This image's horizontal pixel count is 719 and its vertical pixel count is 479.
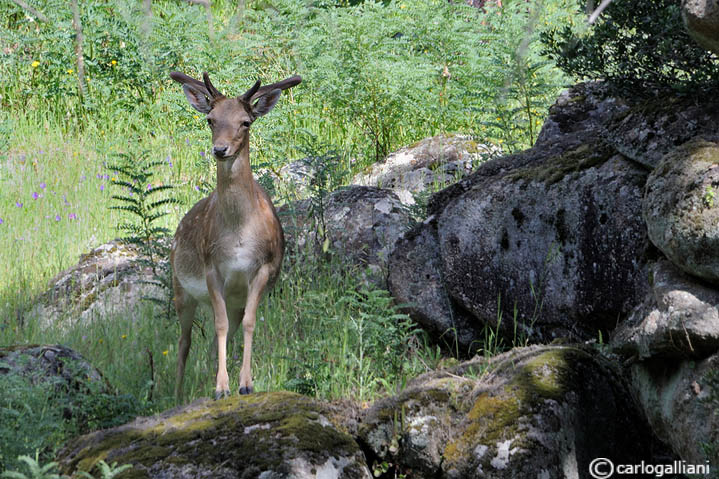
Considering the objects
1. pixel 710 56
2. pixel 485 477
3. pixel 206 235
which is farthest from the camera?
pixel 206 235

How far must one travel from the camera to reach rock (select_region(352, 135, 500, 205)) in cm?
923

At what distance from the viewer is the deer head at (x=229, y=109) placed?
215 inches

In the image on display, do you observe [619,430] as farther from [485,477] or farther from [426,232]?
[426,232]

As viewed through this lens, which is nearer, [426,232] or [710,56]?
[710,56]

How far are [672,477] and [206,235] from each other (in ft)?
11.3

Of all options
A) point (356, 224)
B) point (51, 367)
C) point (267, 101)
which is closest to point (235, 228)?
point (267, 101)

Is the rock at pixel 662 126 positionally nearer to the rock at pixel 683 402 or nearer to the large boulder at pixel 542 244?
the large boulder at pixel 542 244

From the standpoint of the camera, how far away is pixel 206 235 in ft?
19.5

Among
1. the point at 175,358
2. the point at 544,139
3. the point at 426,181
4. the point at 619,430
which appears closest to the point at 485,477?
the point at 619,430

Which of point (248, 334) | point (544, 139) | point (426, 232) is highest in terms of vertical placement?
point (544, 139)

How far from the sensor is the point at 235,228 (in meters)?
5.73

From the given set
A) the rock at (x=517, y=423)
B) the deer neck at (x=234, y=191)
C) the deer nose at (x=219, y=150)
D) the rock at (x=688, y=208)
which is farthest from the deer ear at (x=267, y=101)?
the rock at (x=688, y=208)

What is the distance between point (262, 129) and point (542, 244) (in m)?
6.01

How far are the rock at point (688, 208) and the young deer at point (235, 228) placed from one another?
2.62 metres
